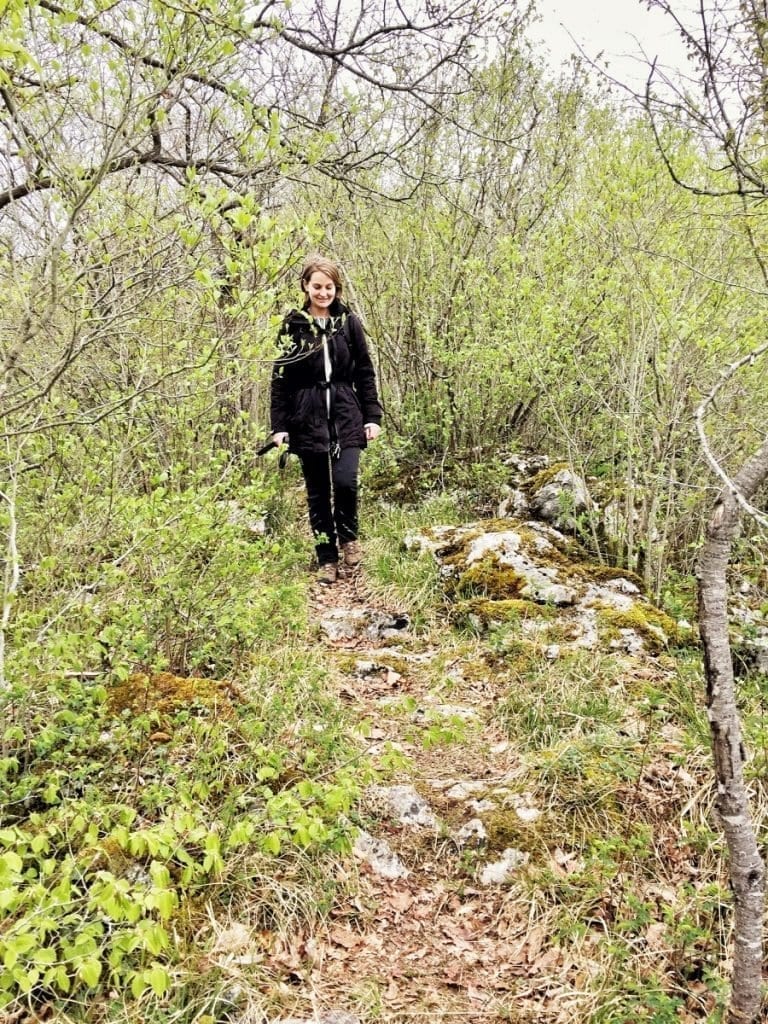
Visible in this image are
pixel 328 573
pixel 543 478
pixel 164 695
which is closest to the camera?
pixel 164 695

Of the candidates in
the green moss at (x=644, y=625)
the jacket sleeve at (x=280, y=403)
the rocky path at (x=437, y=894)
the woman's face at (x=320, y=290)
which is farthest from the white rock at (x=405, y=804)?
the woman's face at (x=320, y=290)

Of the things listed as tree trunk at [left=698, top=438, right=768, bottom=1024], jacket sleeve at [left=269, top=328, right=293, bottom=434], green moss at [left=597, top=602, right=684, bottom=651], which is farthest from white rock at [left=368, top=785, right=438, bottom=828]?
jacket sleeve at [left=269, top=328, right=293, bottom=434]

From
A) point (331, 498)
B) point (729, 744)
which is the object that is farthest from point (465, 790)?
point (331, 498)

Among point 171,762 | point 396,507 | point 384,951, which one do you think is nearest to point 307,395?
point 396,507

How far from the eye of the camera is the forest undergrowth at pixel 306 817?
6.46 feet

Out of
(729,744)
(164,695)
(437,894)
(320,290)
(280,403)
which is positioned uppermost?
(320,290)

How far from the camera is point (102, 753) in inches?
110

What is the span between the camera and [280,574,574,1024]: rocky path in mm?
2162

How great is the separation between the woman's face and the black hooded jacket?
0.28 ft

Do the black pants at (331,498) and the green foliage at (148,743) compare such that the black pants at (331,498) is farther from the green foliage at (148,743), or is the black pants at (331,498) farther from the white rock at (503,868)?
the white rock at (503,868)

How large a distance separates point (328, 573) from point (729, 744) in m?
3.80

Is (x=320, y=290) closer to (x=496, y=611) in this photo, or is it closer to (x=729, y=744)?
(x=496, y=611)

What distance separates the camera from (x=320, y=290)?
15.3 ft

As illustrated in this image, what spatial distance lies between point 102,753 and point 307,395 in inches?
115
